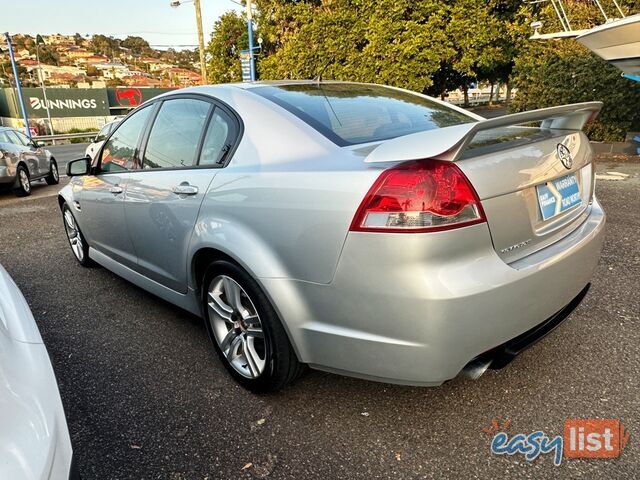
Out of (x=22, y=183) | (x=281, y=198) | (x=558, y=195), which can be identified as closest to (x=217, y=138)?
(x=281, y=198)

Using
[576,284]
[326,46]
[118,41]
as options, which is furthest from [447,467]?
[118,41]

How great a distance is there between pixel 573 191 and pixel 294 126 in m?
1.33

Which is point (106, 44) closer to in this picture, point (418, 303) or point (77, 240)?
point (77, 240)

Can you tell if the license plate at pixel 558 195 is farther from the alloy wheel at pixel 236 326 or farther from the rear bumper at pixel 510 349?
the alloy wheel at pixel 236 326

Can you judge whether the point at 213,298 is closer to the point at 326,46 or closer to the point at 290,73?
the point at 326,46

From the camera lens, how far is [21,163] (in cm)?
920

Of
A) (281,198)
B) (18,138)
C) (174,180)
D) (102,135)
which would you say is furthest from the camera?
(102,135)

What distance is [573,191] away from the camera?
2.20 m

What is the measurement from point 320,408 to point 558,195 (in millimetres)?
1456

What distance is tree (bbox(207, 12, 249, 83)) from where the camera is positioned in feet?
75.9

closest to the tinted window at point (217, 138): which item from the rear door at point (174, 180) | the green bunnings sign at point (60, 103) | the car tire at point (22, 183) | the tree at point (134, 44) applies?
the rear door at point (174, 180)

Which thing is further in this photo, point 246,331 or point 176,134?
point 176,134

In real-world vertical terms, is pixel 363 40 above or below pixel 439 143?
above

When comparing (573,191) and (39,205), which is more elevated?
(573,191)
